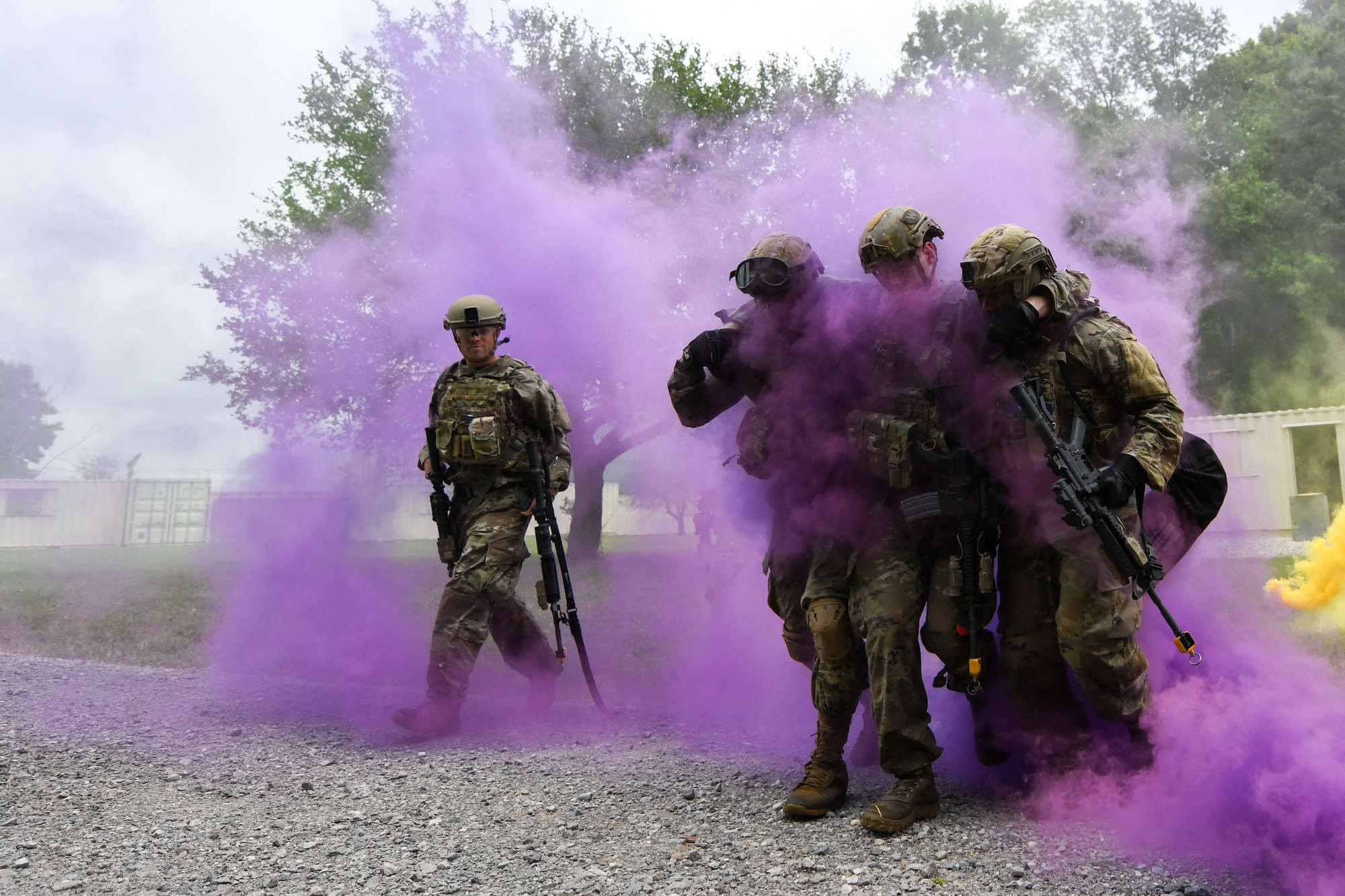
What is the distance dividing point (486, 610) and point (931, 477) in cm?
236

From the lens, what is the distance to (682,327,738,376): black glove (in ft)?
12.6

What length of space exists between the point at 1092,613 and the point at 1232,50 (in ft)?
88.4

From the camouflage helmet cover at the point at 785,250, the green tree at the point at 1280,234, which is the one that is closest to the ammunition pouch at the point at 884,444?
the camouflage helmet cover at the point at 785,250

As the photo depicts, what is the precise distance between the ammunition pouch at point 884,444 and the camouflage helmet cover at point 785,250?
1.94 ft

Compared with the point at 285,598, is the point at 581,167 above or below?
above

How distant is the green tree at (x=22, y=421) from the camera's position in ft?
153

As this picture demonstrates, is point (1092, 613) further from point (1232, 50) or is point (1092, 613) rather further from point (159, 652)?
point (1232, 50)

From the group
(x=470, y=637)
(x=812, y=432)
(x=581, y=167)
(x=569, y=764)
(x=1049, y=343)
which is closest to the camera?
(x=1049, y=343)

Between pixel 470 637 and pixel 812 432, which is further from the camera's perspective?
pixel 470 637

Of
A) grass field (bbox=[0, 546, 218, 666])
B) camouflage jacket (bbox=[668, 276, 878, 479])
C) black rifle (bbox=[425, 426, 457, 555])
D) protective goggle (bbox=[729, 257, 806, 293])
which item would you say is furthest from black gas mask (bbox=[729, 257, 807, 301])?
grass field (bbox=[0, 546, 218, 666])

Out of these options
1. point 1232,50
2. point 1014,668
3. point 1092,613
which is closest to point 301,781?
point 1014,668

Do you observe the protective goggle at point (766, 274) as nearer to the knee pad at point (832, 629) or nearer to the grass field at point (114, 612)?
the knee pad at point (832, 629)

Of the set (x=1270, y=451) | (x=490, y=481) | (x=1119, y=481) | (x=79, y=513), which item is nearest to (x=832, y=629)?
(x=1119, y=481)

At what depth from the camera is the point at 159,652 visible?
8031mm
